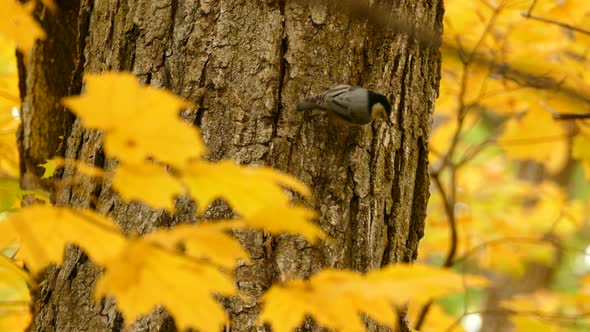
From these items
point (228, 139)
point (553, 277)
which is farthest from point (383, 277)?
point (553, 277)

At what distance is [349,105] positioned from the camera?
3.39 ft

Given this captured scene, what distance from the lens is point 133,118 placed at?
2.12 ft

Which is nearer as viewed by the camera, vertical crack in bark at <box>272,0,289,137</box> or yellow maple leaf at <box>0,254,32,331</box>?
vertical crack in bark at <box>272,0,289,137</box>

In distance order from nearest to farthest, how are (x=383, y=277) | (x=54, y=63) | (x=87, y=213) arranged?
(x=383, y=277), (x=87, y=213), (x=54, y=63)

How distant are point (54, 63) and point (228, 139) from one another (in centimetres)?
73

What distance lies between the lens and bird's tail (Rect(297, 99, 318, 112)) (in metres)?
1.06

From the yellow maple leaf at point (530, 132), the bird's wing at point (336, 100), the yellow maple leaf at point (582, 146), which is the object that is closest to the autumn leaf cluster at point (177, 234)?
the bird's wing at point (336, 100)

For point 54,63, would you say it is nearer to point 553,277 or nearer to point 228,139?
point 228,139

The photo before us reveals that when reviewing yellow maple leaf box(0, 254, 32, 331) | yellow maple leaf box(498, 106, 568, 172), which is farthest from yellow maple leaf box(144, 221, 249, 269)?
yellow maple leaf box(498, 106, 568, 172)

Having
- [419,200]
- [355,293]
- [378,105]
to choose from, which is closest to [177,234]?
[355,293]

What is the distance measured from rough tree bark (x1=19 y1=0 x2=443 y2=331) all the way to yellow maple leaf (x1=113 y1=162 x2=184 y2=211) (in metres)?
0.36

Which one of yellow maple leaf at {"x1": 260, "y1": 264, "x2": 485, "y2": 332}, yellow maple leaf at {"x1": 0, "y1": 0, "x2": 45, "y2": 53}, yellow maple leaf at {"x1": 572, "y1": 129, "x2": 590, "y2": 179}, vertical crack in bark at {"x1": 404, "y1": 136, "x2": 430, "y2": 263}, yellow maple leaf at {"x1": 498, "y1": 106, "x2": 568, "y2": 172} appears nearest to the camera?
yellow maple leaf at {"x1": 260, "y1": 264, "x2": 485, "y2": 332}

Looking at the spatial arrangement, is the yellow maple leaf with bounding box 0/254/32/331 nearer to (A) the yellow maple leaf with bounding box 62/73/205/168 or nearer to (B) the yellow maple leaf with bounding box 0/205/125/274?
(B) the yellow maple leaf with bounding box 0/205/125/274

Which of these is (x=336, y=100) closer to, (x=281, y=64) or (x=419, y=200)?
(x=281, y=64)
